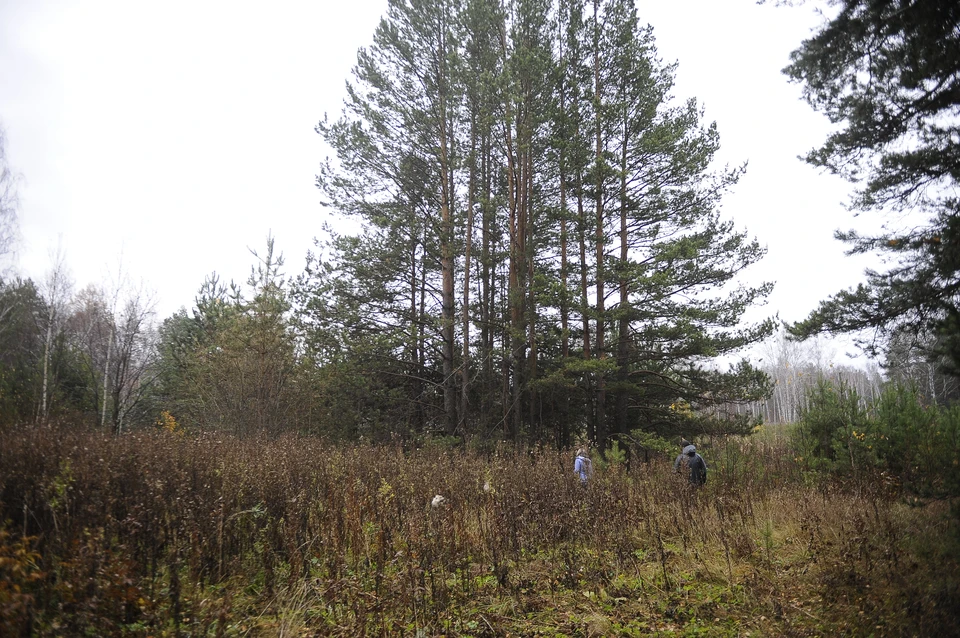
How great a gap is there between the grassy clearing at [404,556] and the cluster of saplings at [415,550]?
0.08ft

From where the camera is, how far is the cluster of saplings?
145 inches

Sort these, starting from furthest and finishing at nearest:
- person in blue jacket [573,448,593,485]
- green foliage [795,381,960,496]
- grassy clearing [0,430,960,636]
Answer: person in blue jacket [573,448,593,485] → green foliage [795,381,960,496] → grassy clearing [0,430,960,636]

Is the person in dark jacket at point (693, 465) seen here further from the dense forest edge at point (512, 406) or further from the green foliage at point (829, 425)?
the green foliage at point (829, 425)

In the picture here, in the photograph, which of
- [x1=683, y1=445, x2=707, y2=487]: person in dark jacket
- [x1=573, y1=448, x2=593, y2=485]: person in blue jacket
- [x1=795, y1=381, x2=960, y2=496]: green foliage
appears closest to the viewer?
[x1=795, y1=381, x2=960, y2=496]: green foliage

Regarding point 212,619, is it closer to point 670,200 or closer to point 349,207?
point 349,207

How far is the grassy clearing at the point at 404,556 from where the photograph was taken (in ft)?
12.0

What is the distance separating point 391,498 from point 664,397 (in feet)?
39.1

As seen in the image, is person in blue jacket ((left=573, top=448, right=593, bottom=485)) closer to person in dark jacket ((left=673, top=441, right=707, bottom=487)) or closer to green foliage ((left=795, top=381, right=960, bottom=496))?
person in dark jacket ((left=673, top=441, right=707, bottom=487))

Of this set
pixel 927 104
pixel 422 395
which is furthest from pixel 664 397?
pixel 927 104

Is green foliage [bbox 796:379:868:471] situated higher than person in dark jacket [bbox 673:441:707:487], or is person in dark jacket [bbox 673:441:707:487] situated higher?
green foliage [bbox 796:379:868:471]

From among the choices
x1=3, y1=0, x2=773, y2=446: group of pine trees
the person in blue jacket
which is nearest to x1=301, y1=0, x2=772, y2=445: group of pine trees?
x1=3, y1=0, x2=773, y2=446: group of pine trees

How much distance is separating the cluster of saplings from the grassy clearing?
2 centimetres

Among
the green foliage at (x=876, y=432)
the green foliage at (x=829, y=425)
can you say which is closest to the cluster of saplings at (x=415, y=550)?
the green foliage at (x=876, y=432)

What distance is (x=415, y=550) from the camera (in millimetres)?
5207
